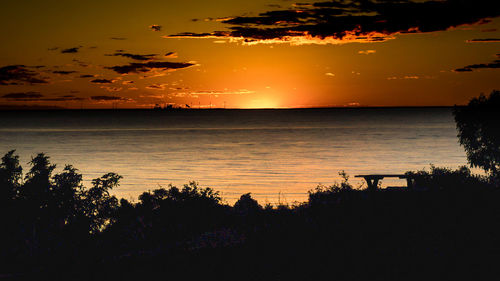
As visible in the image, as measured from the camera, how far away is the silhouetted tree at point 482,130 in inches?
1672

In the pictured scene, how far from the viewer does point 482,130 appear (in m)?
43.1

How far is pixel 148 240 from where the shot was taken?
76.6 feet

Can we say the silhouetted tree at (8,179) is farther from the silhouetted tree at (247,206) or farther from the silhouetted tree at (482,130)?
the silhouetted tree at (482,130)

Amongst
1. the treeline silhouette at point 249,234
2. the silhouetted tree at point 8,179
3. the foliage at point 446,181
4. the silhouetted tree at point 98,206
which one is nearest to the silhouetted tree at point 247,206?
the treeline silhouette at point 249,234

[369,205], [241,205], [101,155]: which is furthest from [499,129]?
[101,155]

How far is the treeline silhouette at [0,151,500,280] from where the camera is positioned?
1795 cm

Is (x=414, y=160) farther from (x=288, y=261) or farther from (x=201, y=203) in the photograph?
(x=288, y=261)

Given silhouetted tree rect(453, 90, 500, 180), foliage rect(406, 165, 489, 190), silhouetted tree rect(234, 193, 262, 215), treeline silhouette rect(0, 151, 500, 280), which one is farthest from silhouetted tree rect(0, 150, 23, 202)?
silhouetted tree rect(453, 90, 500, 180)

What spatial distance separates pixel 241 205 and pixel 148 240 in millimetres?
4658

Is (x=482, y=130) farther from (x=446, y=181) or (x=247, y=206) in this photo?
(x=247, y=206)

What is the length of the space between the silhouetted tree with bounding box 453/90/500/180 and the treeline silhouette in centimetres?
1544

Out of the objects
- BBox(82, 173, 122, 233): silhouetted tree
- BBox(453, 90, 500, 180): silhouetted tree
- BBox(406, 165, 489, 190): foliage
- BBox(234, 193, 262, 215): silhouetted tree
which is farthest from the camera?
BBox(453, 90, 500, 180): silhouetted tree

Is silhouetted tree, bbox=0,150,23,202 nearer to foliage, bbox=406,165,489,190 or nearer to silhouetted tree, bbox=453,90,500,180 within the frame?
foliage, bbox=406,165,489,190

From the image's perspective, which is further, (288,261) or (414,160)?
(414,160)
